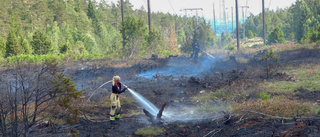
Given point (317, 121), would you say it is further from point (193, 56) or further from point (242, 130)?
point (193, 56)

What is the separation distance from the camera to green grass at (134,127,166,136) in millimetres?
6688

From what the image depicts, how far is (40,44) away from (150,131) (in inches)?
880

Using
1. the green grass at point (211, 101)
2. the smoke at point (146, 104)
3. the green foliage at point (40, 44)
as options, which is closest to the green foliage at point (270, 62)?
the green grass at point (211, 101)

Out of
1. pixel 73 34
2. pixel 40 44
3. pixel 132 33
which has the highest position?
pixel 73 34

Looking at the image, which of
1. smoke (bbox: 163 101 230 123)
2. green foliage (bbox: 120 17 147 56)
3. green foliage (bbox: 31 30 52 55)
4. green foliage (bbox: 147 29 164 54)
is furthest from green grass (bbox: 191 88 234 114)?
green foliage (bbox: 31 30 52 55)

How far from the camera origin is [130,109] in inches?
388

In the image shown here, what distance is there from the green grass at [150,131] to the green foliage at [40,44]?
22.0 meters

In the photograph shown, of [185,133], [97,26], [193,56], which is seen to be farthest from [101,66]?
[97,26]

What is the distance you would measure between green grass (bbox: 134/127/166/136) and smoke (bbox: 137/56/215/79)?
10.5 metres

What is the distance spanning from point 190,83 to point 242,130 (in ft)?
25.3

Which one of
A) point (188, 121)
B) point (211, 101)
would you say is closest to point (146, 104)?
point (211, 101)

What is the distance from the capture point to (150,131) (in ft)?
22.4

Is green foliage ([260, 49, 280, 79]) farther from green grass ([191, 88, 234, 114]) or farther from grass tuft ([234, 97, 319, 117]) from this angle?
grass tuft ([234, 97, 319, 117])

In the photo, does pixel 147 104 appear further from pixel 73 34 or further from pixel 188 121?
pixel 73 34
